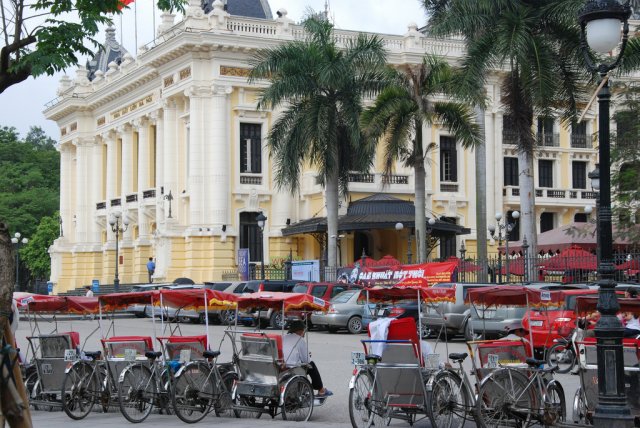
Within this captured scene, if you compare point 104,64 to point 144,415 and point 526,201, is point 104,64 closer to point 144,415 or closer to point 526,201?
point 526,201

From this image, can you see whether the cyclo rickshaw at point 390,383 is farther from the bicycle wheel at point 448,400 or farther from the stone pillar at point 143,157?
the stone pillar at point 143,157

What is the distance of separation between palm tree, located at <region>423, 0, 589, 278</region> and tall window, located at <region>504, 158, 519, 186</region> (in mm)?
23051

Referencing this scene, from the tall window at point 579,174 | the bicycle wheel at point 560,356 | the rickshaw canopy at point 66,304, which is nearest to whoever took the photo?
the rickshaw canopy at point 66,304

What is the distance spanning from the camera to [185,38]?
50.6 m

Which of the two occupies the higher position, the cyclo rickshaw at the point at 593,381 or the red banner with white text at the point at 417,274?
the red banner with white text at the point at 417,274

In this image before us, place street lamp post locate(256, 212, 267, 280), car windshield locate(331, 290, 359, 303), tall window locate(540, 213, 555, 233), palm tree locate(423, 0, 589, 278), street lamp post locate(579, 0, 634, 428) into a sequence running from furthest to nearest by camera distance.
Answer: tall window locate(540, 213, 555, 233), street lamp post locate(256, 212, 267, 280), car windshield locate(331, 290, 359, 303), palm tree locate(423, 0, 589, 278), street lamp post locate(579, 0, 634, 428)

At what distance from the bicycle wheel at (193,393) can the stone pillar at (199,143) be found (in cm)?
3599

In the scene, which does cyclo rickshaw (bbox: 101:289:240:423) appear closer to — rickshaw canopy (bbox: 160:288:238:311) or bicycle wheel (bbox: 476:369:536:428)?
rickshaw canopy (bbox: 160:288:238:311)

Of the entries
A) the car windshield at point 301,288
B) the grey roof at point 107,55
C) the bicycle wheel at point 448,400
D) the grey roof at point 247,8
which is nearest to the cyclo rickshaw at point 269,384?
the bicycle wheel at point 448,400

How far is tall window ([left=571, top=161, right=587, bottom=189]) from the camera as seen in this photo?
60.2 metres

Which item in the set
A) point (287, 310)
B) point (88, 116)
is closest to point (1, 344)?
point (287, 310)

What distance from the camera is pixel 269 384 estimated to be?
15.3 meters

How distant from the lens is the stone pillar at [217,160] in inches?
2014

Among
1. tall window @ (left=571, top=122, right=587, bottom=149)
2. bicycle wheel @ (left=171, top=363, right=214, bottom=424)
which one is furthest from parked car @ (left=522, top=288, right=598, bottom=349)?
tall window @ (left=571, top=122, right=587, bottom=149)
